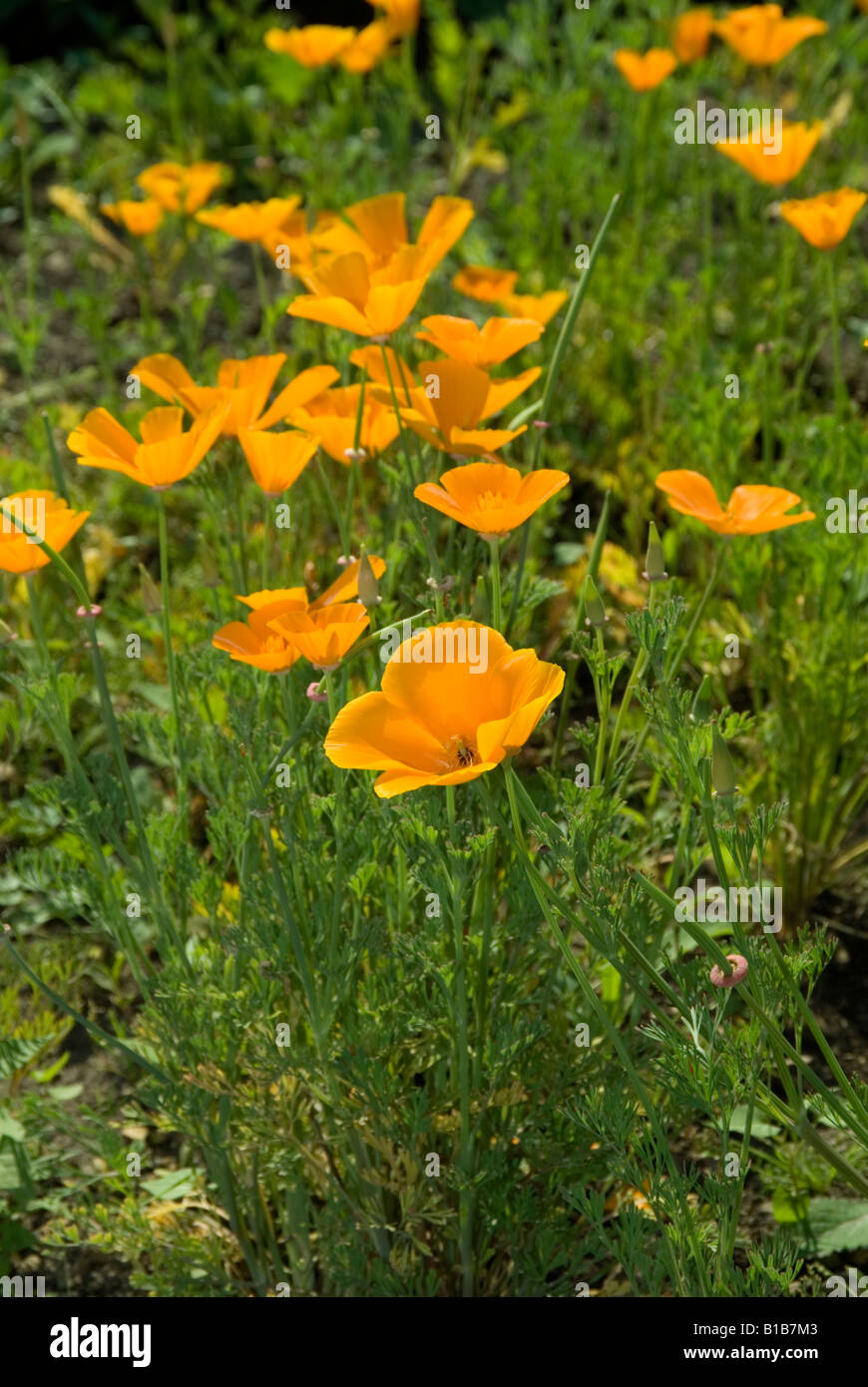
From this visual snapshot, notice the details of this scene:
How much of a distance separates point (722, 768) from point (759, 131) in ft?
5.08

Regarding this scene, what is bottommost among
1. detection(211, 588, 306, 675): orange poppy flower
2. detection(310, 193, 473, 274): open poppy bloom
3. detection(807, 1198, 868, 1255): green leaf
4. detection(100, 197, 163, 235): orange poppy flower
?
detection(807, 1198, 868, 1255): green leaf

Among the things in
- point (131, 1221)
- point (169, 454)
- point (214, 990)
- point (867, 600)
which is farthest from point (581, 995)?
point (867, 600)

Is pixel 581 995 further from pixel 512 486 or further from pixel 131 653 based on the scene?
pixel 131 653

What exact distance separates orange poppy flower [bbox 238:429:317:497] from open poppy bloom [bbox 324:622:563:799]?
1.16ft

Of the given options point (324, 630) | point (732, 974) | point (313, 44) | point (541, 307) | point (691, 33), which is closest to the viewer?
point (732, 974)

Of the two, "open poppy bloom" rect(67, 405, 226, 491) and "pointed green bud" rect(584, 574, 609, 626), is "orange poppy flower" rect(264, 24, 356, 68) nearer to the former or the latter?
"open poppy bloom" rect(67, 405, 226, 491)

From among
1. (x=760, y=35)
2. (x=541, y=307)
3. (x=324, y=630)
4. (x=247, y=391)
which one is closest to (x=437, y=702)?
(x=324, y=630)

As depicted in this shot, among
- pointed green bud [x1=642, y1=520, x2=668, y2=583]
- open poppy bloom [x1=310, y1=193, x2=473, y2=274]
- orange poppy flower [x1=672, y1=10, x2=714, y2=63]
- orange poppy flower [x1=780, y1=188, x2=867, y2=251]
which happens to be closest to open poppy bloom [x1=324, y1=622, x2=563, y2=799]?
pointed green bud [x1=642, y1=520, x2=668, y2=583]

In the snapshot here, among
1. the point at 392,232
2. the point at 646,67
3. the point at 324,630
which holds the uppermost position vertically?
the point at 646,67

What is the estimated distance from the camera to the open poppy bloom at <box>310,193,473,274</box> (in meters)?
1.69

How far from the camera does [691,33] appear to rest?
328 cm

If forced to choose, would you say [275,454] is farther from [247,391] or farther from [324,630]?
[324,630]

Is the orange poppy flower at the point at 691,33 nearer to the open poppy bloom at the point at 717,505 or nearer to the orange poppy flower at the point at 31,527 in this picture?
the open poppy bloom at the point at 717,505

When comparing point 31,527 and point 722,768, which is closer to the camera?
point 722,768
